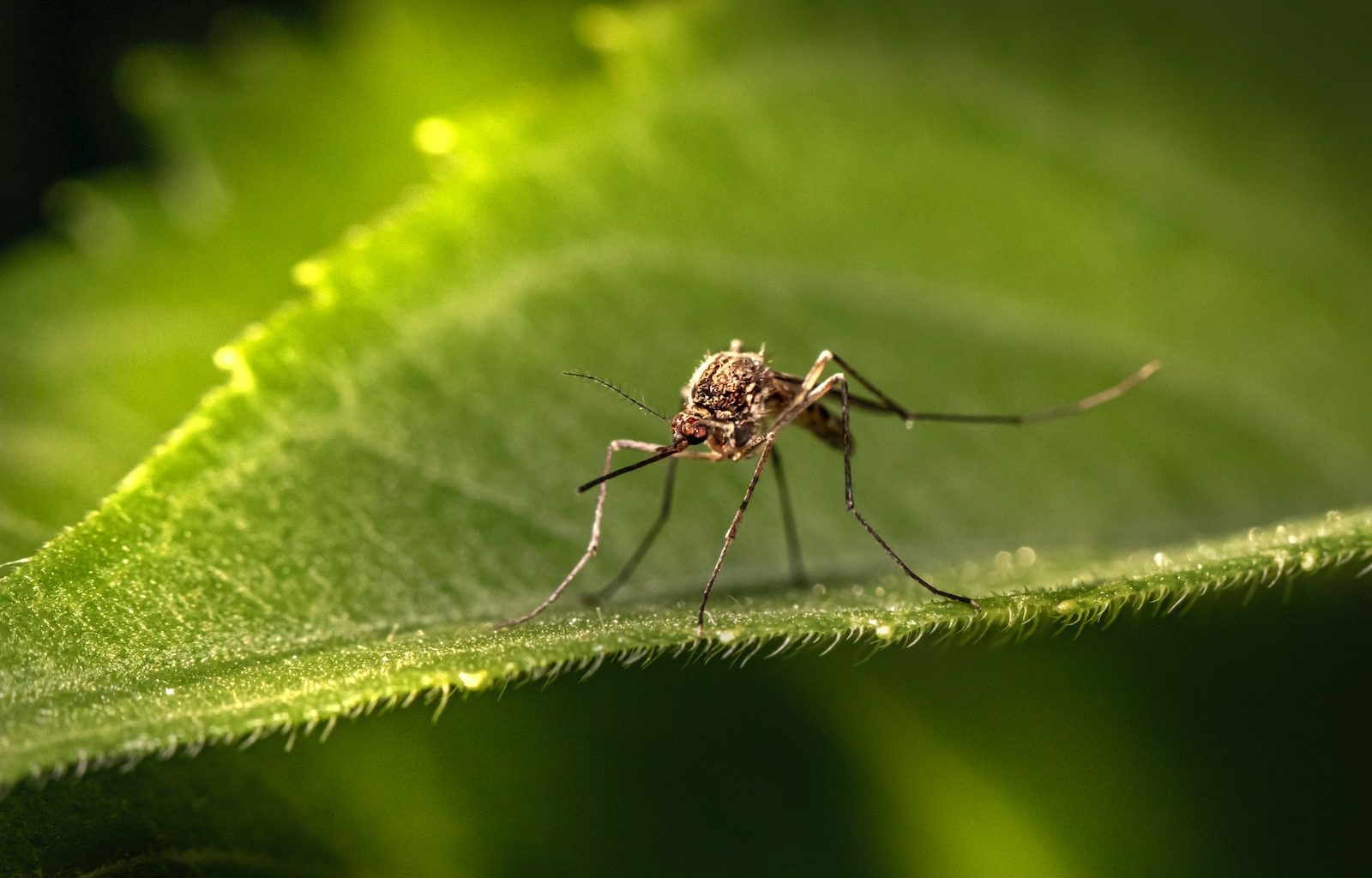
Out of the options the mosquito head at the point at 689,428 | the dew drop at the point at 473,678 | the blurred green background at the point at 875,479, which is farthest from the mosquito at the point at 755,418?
the dew drop at the point at 473,678

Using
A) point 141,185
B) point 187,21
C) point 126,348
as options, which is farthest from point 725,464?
point 187,21

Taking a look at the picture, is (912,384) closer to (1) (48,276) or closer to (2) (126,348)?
(2) (126,348)

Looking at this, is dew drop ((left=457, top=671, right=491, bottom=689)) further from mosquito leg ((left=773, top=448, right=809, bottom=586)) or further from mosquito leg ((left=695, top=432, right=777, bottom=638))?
mosquito leg ((left=773, top=448, right=809, bottom=586))

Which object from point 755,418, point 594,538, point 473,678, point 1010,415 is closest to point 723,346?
point 755,418

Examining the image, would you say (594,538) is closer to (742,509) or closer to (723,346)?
(742,509)

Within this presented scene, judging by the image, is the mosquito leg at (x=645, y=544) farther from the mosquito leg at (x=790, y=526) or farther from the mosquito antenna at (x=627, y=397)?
the mosquito leg at (x=790, y=526)

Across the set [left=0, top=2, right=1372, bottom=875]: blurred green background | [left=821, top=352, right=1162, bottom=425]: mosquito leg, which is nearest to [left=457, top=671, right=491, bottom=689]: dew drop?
[left=0, top=2, right=1372, bottom=875]: blurred green background
